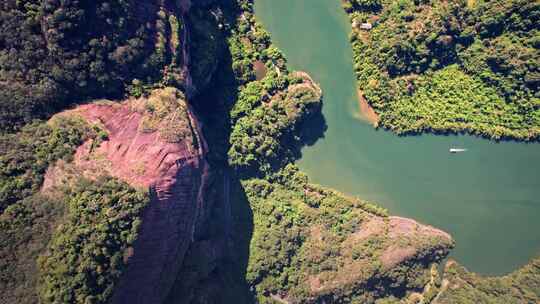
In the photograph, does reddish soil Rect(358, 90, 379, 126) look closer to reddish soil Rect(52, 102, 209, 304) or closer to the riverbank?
the riverbank

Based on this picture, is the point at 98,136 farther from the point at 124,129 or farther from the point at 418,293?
the point at 418,293

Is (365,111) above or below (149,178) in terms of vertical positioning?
above

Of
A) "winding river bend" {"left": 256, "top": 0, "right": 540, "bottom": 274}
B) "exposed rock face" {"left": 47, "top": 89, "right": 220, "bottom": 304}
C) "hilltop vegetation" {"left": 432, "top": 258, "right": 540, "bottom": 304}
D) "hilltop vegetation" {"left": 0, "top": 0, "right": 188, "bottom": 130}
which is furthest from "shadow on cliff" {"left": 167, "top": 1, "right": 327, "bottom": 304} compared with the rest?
"hilltop vegetation" {"left": 432, "top": 258, "right": 540, "bottom": 304}

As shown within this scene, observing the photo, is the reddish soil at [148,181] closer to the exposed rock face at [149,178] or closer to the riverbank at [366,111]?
the exposed rock face at [149,178]

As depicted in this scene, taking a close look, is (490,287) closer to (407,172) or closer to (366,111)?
(407,172)

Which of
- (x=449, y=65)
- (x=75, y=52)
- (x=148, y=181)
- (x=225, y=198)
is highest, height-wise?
(x=449, y=65)

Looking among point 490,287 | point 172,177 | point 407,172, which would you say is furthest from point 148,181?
point 490,287

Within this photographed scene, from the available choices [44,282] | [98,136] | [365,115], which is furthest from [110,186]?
[365,115]
